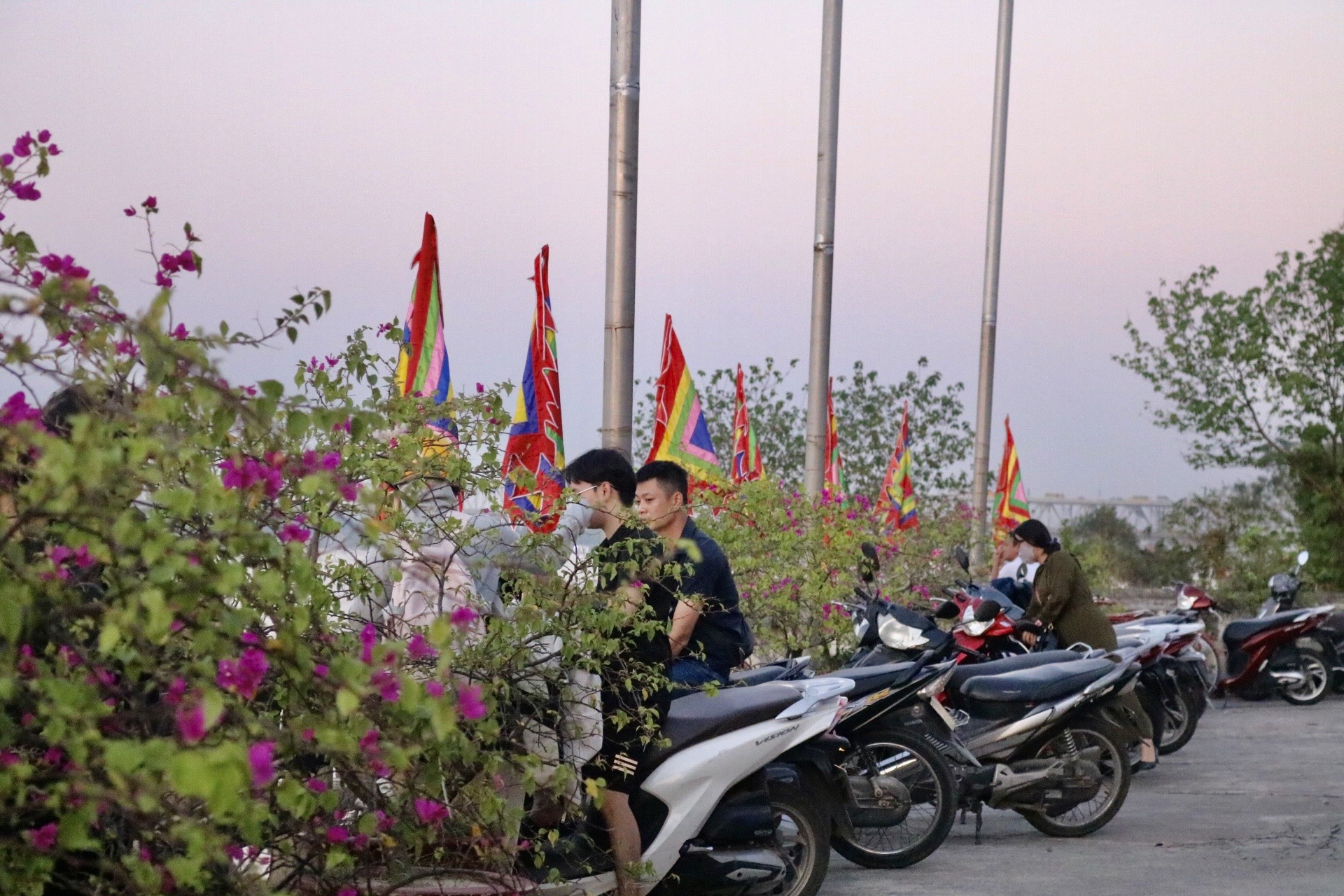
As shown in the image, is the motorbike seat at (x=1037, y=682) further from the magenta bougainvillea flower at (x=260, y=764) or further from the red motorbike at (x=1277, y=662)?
the red motorbike at (x=1277, y=662)

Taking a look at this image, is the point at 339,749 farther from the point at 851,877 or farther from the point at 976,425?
the point at 976,425

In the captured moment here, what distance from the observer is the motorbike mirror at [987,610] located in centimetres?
918

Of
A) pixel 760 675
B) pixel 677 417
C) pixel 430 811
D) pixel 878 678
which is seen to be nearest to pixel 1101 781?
pixel 878 678

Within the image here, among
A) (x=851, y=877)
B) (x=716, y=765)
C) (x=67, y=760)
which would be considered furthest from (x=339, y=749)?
(x=851, y=877)

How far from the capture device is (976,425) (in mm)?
23000

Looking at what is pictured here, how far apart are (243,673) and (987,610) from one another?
725cm

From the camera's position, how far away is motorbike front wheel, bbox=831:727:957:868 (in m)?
7.41

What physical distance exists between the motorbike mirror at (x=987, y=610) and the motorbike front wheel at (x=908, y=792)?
1.88m

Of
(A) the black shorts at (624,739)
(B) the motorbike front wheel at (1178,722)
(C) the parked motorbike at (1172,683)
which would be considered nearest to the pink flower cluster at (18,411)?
(A) the black shorts at (624,739)

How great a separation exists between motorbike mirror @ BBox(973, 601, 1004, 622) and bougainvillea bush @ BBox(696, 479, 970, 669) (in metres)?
0.98

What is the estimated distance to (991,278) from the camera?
928 inches

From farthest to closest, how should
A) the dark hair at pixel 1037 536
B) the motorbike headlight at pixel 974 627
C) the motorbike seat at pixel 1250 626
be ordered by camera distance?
the motorbike seat at pixel 1250 626, the dark hair at pixel 1037 536, the motorbike headlight at pixel 974 627

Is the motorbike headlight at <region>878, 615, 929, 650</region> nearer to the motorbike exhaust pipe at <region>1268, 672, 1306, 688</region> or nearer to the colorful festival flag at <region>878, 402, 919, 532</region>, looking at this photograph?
the motorbike exhaust pipe at <region>1268, 672, 1306, 688</region>

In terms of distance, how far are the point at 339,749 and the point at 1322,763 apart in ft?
35.1
